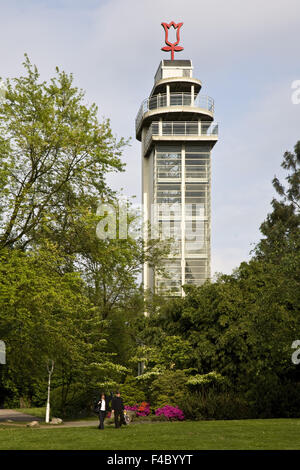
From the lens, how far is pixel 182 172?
72.7m

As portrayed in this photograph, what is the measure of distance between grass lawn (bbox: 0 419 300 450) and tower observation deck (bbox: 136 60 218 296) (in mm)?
50924

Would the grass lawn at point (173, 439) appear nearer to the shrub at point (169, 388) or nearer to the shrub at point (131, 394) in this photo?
the shrub at point (169, 388)

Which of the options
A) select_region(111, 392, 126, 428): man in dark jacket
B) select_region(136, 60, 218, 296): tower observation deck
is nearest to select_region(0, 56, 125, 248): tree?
select_region(111, 392, 126, 428): man in dark jacket

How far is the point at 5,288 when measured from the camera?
2092 cm

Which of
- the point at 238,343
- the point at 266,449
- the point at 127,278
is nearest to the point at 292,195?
the point at 127,278

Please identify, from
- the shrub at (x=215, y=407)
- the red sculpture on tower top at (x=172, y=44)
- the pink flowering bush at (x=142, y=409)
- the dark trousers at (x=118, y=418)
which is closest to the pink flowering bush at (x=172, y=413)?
the shrub at (x=215, y=407)

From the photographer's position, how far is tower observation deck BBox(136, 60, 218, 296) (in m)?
71.2

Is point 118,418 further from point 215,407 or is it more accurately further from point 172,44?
point 172,44

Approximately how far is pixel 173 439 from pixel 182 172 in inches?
2307

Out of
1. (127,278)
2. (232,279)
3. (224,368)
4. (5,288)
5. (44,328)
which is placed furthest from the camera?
(127,278)

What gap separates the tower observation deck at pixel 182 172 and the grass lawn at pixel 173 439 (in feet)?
167

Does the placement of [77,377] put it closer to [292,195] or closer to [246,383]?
[246,383]

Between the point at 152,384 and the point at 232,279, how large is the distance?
6.98 metres

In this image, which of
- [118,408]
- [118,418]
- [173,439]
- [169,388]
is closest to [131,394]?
[169,388]
